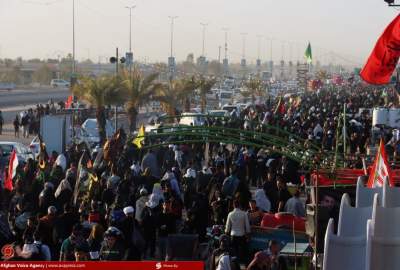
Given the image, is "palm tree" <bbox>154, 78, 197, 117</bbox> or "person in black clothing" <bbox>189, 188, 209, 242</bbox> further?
"palm tree" <bbox>154, 78, 197, 117</bbox>

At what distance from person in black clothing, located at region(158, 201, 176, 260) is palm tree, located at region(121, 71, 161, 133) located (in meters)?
21.6

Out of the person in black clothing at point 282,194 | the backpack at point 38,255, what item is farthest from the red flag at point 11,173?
the backpack at point 38,255

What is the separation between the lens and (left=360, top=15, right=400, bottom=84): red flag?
1598 centimetres

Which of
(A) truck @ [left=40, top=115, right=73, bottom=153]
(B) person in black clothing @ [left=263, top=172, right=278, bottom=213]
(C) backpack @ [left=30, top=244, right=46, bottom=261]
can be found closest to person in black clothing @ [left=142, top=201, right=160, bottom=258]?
(B) person in black clothing @ [left=263, top=172, right=278, bottom=213]

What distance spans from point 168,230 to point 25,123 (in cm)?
2592

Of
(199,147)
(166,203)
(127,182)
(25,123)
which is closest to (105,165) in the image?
Result: (127,182)

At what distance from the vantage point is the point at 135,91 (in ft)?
119

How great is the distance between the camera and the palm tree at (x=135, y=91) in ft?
118

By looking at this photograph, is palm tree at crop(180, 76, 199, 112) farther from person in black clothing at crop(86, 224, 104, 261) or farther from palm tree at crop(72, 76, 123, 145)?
person in black clothing at crop(86, 224, 104, 261)

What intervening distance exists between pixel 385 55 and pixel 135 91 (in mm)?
20975

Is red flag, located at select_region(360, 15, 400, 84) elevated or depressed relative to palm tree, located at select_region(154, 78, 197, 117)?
elevated

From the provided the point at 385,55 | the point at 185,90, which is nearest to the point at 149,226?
the point at 385,55

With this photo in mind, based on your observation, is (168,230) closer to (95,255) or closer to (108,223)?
(108,223)

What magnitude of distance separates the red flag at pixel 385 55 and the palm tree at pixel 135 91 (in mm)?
19630
